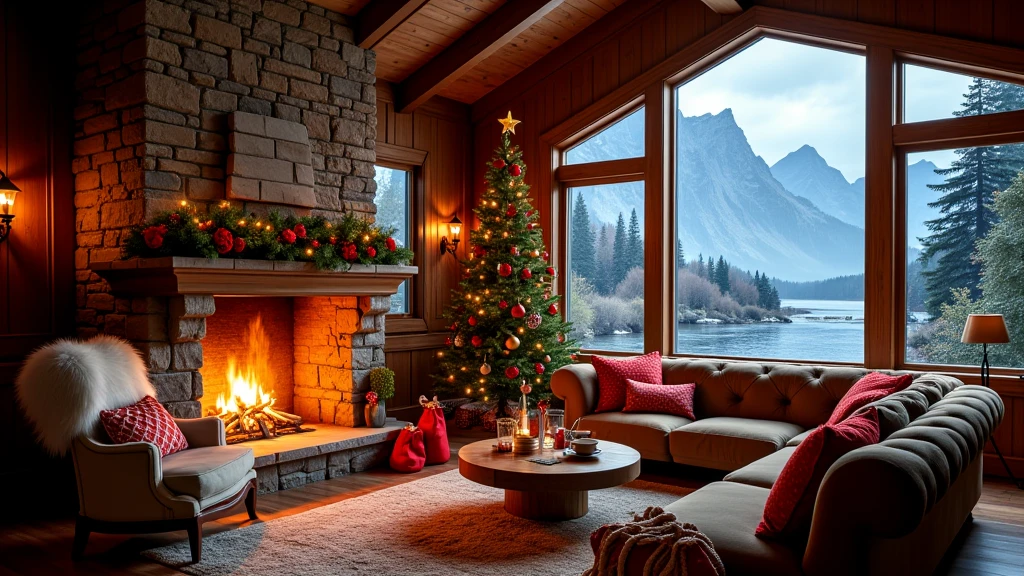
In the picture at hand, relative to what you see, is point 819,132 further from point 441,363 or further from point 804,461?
point 804,461

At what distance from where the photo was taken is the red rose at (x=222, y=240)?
4520mm

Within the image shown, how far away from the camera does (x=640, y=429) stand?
16.8 feet

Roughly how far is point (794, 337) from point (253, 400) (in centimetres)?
450

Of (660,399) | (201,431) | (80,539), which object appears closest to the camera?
(80,539)

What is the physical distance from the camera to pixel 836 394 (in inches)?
197

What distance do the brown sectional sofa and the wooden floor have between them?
8.3 inches

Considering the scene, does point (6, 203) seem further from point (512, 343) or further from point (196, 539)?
point (512, 343)

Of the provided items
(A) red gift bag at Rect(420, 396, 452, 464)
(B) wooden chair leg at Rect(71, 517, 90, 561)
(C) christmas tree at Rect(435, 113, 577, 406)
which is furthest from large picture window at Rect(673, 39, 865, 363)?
(B) wooden chair leg at Rect(71, 517, 90, 561)

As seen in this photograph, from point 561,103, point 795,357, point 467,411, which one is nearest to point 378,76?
point 561,103

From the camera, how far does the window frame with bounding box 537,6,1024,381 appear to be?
17.8 feet

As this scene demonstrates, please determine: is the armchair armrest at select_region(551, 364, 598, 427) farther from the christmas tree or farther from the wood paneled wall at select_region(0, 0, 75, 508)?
the wood paneled wall at select_region(0, 0, 75, 508)

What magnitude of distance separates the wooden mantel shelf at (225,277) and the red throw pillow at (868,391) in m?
3.32

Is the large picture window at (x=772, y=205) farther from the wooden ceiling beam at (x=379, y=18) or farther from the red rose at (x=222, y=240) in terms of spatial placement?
the red rose at (x=222, y=240)

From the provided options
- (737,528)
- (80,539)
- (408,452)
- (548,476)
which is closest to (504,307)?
(408,452)
